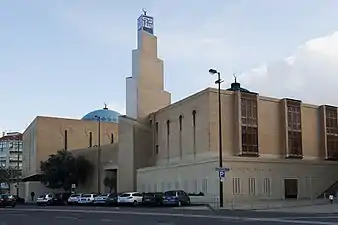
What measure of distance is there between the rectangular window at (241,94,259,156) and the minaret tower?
2044cm

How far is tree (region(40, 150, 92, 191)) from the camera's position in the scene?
90125mm

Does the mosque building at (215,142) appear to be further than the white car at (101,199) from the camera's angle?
No

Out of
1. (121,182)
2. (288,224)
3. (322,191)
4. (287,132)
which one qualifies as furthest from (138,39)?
(288,224)

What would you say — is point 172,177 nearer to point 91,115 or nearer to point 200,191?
point 200,191

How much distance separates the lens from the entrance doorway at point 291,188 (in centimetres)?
6184

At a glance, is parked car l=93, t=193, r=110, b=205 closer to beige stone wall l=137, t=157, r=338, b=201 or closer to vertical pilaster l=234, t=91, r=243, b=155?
beige stone wall l=137, t=157, r=338, b=201

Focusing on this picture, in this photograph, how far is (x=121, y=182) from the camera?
81125 mm

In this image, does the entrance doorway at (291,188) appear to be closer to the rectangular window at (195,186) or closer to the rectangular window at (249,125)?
the rectangular window at (249,125)

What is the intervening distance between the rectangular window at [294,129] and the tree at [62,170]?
38919 millimetres

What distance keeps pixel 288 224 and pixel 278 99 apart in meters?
44.5

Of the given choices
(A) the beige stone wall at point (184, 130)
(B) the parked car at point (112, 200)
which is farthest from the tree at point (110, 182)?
(B) the parked car at point (112, 200)

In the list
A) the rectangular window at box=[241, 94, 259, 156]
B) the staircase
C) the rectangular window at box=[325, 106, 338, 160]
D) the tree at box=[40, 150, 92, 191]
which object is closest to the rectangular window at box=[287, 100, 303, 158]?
the rectangular window at box=[325, 106, 338, 160]

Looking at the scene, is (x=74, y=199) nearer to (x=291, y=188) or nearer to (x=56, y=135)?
(x=291, y=188)

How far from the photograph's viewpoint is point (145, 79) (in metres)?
81.9
